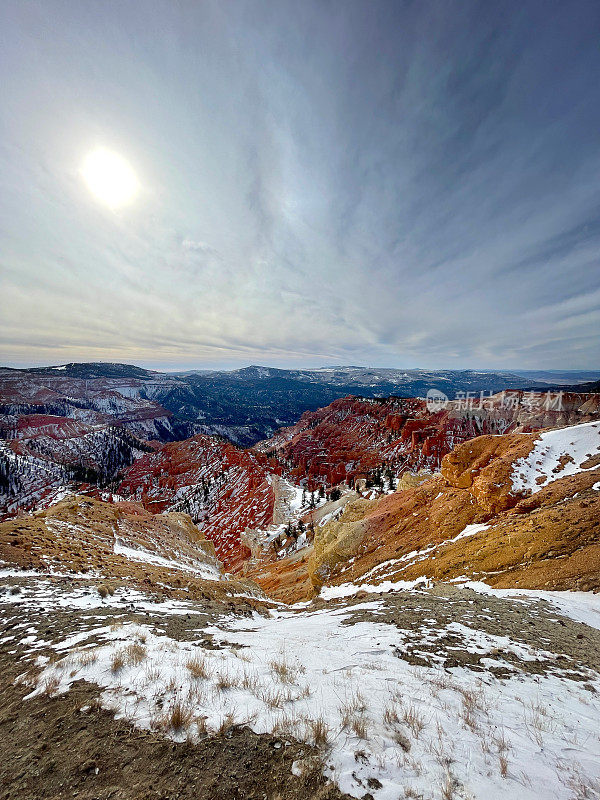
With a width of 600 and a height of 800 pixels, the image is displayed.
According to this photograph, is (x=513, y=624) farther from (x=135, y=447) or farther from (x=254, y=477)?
(x=135, y=447)

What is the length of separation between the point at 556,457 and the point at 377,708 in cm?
2407

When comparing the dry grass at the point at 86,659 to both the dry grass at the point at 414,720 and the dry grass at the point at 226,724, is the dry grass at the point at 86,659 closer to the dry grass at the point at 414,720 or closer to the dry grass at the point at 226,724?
the dry grass at the point at 226,724

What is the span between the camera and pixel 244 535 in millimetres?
61906

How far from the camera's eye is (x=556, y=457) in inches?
816

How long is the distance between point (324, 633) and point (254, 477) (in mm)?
83781

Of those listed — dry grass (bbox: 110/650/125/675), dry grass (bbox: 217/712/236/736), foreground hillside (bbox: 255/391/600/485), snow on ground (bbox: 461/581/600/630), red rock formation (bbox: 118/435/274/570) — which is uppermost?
dry grass (bbox: 217/712/236/736)

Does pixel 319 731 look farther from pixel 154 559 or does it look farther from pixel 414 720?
pixel 154 559

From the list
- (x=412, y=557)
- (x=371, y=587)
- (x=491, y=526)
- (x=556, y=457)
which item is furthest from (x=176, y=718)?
(x=556, y=457)

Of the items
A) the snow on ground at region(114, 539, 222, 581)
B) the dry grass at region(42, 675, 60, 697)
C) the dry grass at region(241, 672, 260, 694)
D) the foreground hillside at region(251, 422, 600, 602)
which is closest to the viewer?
the dry grass at region(42, 675, 60, 697)

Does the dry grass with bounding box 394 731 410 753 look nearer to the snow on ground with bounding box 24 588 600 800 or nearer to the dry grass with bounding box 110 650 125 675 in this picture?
the snow on ground with bounding box 24 588 600 800

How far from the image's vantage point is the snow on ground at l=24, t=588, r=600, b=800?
287 cm

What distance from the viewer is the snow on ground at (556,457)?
19469 millimetres

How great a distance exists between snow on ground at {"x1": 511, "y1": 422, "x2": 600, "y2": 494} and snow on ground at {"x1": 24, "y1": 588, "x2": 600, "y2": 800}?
17039 mm

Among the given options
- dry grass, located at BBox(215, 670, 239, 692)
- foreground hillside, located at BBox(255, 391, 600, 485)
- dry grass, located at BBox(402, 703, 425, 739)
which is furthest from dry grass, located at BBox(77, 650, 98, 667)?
foreground hillside, located at BBox(255, 391, 600, 485)
